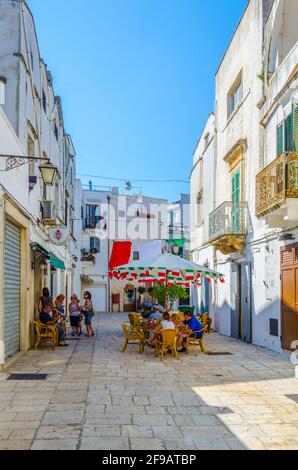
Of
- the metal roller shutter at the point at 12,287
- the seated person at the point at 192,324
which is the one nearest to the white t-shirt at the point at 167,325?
the seated person at the point at 192,324

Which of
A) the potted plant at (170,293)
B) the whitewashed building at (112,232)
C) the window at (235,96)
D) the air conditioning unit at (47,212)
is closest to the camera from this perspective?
the air conditioning unit at (47,212)

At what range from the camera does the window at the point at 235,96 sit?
56.6ft

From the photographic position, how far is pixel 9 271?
1102cm

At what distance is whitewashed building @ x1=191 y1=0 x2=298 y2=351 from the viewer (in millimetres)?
11797

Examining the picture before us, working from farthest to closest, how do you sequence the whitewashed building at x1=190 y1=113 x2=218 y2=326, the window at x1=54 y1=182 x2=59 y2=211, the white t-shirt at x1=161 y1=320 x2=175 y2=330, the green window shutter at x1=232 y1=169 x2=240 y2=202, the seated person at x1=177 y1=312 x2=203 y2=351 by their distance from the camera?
the whitewashed building at x1=190 y1=113 x2=218 y2=326, the window at x1=54 y1=182 x2=59 y2=211, the green window shutter at x1=232 y1=169 x2=240 y2=202, the seated person at x1=177 y1=312 x2=203 y2=351, the white t-shirt at x1=161 y1=320 x2=175 y2=330

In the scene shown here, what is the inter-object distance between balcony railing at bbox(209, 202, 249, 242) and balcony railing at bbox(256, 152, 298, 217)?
294cm

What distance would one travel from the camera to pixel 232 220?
16297 mm

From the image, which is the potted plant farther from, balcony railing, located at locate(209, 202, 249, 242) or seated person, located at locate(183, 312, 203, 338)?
seated person, located at locate(183, 312, 203, 338)

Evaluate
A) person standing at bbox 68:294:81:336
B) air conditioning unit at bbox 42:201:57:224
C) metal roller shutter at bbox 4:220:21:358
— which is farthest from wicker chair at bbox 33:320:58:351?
air conditioning unit at bbox 42:201:57:224

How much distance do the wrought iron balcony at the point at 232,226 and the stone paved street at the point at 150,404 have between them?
508cm

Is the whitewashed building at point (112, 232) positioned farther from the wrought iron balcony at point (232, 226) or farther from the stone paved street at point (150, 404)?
the stone paved street at point (150, 404)

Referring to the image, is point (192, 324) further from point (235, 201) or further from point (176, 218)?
point (176, 218)
